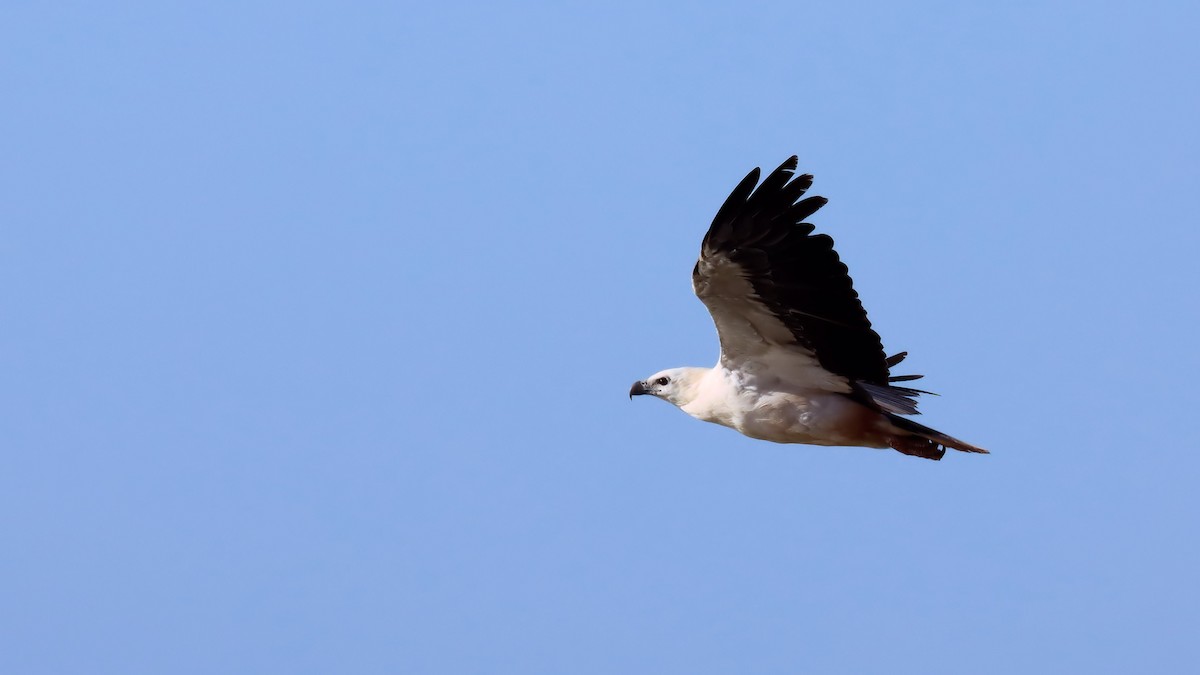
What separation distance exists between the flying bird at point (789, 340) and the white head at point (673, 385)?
6 centimetres

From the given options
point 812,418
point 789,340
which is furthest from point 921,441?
point 789,340

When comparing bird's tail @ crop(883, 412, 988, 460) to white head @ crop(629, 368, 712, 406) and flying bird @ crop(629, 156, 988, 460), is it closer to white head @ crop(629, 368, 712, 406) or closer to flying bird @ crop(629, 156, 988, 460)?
flying bird @ crop(629, 156, 988, 460)

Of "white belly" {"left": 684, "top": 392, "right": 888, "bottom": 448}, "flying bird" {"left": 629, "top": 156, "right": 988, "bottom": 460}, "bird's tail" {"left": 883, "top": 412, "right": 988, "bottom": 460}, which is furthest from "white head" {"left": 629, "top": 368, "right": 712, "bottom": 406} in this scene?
"bird's tail" {"left": 883, "top": 412, "right": 988, "bottom": 460}

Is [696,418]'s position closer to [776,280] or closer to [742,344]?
[742,344]

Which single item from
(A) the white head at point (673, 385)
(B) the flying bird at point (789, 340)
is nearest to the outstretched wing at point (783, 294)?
(B) the flying bird at point (789, 340)

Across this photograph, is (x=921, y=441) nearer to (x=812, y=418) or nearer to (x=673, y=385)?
(x=812, y=418)

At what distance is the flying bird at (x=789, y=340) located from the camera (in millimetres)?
10969

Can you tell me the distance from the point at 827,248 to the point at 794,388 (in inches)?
54.1

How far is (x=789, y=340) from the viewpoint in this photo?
38.3ft

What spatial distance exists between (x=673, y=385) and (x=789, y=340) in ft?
4.86

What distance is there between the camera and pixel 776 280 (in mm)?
11227

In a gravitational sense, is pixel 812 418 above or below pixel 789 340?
below

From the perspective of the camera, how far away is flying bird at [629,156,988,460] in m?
11.0

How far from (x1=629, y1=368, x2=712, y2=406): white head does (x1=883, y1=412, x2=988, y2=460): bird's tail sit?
165 centimetres
